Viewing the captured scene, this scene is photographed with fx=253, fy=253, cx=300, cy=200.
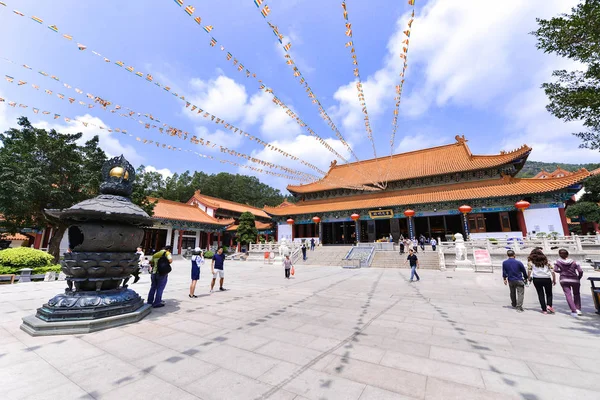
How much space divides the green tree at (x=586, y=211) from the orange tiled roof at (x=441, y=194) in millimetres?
14812

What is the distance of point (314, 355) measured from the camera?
324 centimetres

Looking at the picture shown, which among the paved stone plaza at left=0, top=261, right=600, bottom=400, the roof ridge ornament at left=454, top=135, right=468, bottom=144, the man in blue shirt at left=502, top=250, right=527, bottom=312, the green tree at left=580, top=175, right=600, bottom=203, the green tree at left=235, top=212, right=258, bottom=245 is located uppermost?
the roof ridge ornament at left=454, top=135, right=468, bottom=144

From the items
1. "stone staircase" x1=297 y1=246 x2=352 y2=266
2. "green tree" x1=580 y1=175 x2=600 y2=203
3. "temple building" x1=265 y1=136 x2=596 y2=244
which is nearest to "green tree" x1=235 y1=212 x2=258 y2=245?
"temple building" x1=265 y1=136 x2=596 y2=244

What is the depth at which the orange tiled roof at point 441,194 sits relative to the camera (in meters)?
16.2

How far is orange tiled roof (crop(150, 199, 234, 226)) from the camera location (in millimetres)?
24791

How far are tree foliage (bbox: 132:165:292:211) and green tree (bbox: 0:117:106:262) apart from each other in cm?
2362

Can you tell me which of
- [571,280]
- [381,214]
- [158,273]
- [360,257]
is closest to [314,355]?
[158,273]

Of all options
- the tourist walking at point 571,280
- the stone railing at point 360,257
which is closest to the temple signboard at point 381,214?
the stone railing at point 360,257

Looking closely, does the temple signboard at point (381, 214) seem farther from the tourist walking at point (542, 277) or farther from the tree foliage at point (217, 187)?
the tree foliage at point (217, 187)

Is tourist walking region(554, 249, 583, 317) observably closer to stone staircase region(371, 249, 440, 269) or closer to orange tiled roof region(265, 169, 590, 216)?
stone staircase region(371, 249, 440, 269)

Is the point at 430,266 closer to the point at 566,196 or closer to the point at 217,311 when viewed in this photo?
the point at 566,196

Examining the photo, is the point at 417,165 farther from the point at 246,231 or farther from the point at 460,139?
the point at 246,231

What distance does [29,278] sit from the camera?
9.95 m

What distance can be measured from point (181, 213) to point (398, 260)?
865 inches
